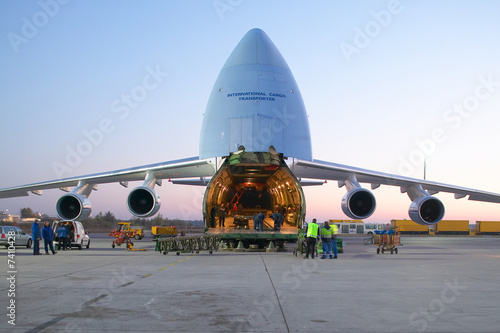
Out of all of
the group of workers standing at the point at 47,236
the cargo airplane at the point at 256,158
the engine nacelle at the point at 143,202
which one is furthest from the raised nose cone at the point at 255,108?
the group of workers standing at the point at 47,236

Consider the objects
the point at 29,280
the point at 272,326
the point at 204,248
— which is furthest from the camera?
the point at 204,248

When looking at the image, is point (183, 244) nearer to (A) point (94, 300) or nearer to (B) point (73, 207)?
(B) point (73, 207)

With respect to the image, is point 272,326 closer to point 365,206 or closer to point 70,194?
point 365,206

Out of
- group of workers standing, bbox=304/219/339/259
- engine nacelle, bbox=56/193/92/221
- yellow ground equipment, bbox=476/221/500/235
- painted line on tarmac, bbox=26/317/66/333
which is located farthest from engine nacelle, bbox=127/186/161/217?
yellow ground equipment, bbox=476/221/500/235

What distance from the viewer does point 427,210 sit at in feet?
70.9

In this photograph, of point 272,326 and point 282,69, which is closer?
point 272,326

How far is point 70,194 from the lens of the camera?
837 inches

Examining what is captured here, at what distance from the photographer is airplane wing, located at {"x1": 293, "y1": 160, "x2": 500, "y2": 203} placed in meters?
21.6

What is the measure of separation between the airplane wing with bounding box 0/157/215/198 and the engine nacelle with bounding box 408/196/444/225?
8439mm

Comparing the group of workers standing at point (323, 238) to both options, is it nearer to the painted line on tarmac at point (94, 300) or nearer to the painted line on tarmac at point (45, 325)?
the painted line on tarmac at point (94, 300)

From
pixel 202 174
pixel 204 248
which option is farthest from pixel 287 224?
pixel 204 248

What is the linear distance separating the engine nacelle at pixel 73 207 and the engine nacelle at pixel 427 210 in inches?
526

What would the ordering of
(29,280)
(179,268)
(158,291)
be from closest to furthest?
1. (158,291)
2. (29,280)
3. (179,268)

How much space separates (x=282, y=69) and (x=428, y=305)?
16579mm
